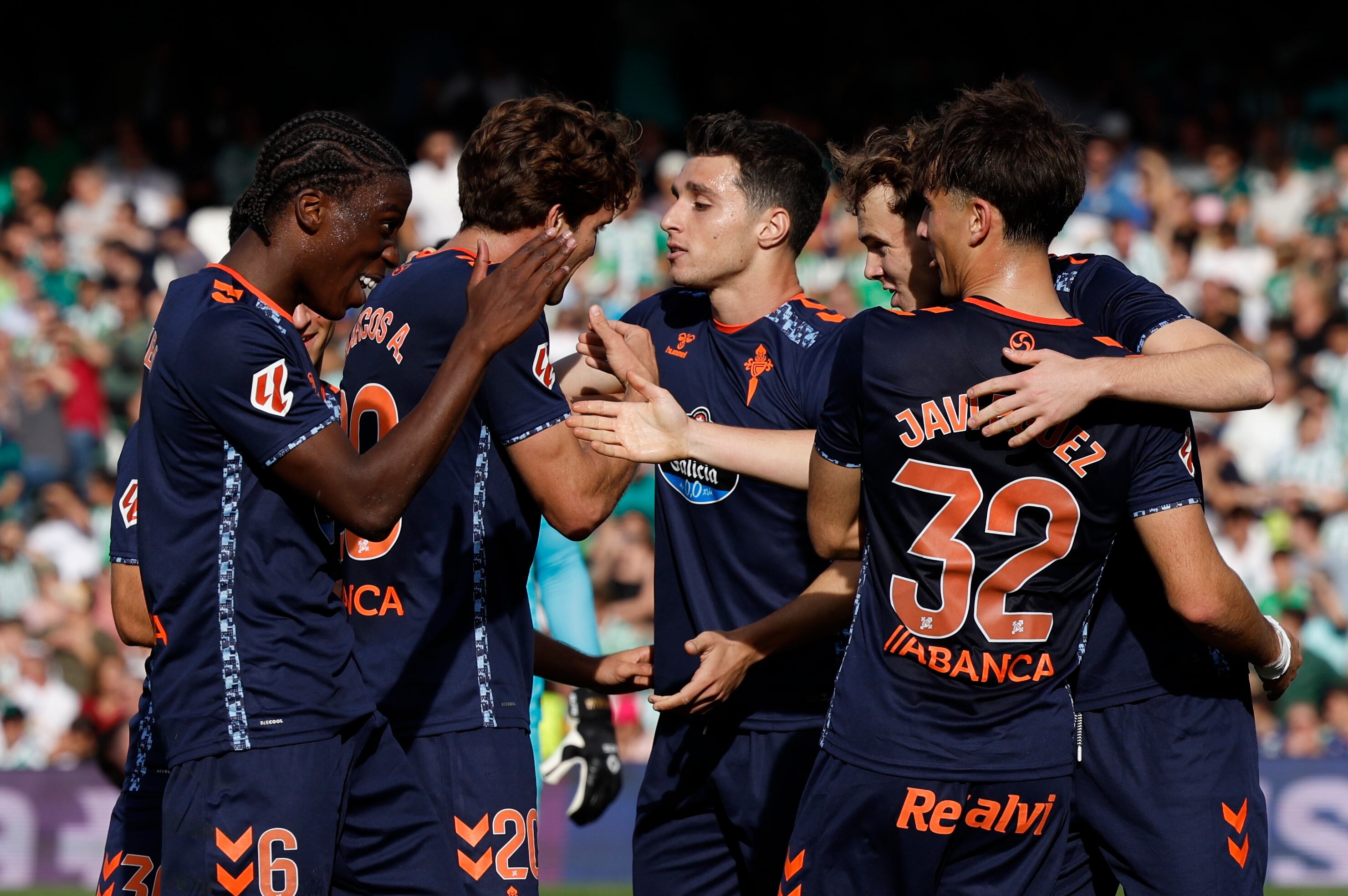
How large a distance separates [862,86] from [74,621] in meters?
9.89

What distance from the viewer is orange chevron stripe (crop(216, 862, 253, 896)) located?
121 inches

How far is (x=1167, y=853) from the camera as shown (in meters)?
3.65

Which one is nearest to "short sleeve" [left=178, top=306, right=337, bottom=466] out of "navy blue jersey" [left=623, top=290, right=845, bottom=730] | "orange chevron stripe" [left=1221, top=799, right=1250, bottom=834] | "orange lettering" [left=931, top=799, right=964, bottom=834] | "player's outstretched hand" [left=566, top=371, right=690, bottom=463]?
"player's outstretched hand" [left=566, top=371, right=690, bottom=463]

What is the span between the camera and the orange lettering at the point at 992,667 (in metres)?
3.29

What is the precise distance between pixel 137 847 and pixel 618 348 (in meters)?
1.89

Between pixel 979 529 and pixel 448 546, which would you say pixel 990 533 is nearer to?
pixel 979 529

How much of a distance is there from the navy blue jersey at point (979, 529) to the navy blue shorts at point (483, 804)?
0.93 metres

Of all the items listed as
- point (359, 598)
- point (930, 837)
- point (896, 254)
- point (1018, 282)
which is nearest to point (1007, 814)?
point (930, 837)

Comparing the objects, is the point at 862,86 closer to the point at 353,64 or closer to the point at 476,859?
the point at 353,64

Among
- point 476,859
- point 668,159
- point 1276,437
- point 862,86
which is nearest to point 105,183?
point 668,159

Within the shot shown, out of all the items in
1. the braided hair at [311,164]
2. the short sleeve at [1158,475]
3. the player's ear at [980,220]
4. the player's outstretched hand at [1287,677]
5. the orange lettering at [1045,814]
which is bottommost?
the orange lettering at [1045,814]

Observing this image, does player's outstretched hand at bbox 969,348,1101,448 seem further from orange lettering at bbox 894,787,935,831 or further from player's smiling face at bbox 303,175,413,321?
player's smiling face at bbox 303,175,413,321

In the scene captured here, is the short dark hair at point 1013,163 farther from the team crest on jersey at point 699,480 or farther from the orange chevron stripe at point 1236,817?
the orange chevron stripe at point 1236,817

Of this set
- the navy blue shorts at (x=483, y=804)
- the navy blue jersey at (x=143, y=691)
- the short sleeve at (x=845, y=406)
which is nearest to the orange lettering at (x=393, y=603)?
the navy blue shorts at (x=483, y=804)
